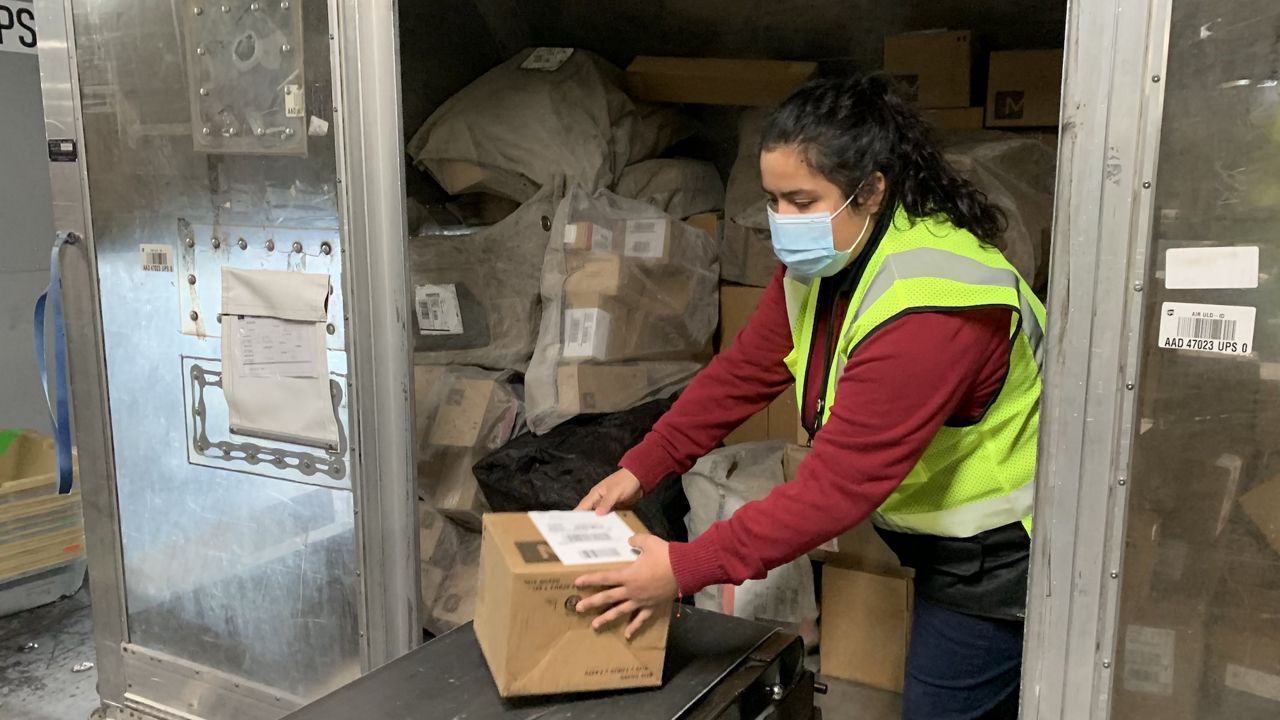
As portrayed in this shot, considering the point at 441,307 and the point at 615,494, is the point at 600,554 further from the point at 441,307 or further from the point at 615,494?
the point at 441,307

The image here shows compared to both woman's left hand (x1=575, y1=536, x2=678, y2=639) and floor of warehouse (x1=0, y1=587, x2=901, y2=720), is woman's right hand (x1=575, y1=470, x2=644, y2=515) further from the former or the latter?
floor of warehouse (x1=0, y1=587, x2=901, y2=720)

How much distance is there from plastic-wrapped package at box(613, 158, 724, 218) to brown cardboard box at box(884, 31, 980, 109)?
0.64 meters

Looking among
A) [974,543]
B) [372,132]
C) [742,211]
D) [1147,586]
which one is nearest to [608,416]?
[742,211]

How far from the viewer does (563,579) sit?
1092 mm

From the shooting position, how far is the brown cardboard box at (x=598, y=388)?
90.5 inches

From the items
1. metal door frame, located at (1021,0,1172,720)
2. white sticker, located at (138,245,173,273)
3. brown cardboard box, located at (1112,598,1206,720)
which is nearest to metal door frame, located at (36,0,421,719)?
white sticker, located at (138,245,173,273)

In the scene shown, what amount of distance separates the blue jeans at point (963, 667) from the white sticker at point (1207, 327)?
48 centimetres

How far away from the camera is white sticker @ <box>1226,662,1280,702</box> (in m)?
1.06

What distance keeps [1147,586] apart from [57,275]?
207 cm

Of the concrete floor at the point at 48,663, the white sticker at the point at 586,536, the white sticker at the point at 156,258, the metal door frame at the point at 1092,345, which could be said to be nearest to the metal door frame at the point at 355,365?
the white sticker at the point at 156,258

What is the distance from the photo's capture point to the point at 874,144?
4.00ft

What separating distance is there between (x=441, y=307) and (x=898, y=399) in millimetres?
1676

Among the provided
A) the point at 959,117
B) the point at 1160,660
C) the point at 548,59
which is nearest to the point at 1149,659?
the point at 1160,660

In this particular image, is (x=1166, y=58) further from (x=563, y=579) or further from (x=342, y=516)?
(x=342, y=516)
